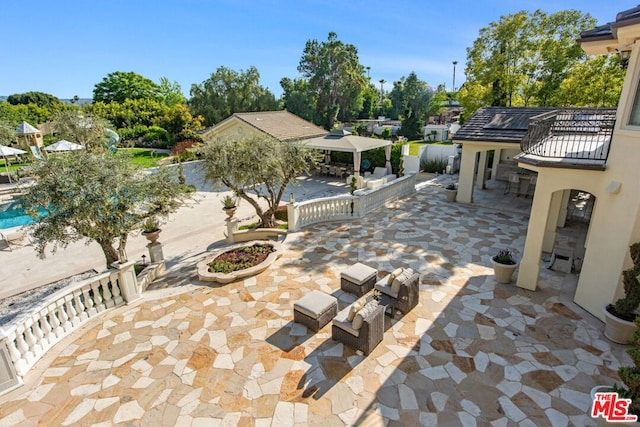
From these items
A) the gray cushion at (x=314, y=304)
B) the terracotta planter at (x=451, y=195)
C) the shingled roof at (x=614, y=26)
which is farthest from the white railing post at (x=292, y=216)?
the shingled roof at (x=614, y=26)

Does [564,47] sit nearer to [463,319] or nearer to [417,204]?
[417,204]

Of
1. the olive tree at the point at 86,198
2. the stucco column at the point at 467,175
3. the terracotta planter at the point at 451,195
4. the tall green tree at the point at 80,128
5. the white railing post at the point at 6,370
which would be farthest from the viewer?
the tall green tree at the point at 80,128

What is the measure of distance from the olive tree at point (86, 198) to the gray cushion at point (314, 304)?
4.62 m

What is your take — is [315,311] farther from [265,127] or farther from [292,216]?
[265,127]

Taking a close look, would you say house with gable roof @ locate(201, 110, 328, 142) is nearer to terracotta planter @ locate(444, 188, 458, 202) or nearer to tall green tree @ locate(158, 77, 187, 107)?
terracotta planter @ locate(444, 188, 458, 202)

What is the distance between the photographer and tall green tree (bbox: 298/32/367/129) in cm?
4900

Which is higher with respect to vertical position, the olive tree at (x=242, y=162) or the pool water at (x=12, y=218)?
the olive tree at (x=242, y=162)

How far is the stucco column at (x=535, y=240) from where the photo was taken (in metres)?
6.99

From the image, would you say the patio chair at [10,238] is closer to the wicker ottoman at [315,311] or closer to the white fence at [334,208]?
the white fence at [334,208]

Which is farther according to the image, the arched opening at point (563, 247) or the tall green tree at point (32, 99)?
the tall green tree at point (32, 99)

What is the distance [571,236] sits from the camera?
384 inches

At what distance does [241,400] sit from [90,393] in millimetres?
2365

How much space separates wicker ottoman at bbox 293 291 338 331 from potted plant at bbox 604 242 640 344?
16.4ft

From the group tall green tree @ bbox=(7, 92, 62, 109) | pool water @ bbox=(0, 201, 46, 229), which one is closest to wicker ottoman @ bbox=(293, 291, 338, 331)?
pool water @ bbox=(0, 201, 46, 229)
